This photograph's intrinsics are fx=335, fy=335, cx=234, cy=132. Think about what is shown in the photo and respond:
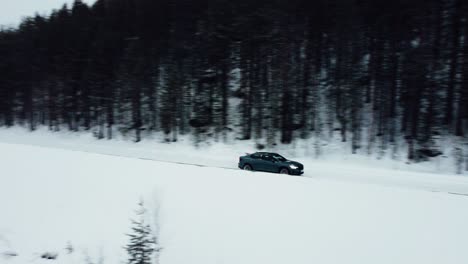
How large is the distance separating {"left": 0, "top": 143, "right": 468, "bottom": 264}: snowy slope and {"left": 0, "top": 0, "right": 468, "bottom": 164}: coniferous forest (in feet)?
56.3

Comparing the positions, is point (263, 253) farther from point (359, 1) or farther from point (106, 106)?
point (106, 106)

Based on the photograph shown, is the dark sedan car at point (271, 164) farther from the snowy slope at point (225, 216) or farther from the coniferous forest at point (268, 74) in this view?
the snowy slope at point (225, 216)

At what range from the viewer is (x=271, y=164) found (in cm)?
2034

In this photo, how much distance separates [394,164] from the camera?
901 inches

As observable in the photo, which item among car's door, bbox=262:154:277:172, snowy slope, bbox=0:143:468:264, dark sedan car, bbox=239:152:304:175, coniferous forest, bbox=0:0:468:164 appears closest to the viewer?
snowy slope, bbox=0:143:468:264

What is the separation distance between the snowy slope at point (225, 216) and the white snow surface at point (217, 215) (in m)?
0.03

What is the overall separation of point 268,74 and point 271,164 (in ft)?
51.4

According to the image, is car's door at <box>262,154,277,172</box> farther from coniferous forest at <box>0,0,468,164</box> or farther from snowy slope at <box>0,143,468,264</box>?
snowy slope at <box>0,143,468,264</box>

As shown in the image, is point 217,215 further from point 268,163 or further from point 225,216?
point 268,163

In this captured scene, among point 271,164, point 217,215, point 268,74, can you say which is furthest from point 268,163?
point 268,74

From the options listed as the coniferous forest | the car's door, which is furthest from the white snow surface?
the coniferous forest

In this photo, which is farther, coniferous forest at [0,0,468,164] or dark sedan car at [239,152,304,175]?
coniferous forest at [0,0,468,164]

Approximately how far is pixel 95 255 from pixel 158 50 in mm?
33568

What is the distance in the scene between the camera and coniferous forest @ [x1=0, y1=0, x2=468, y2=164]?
85.5 feet
